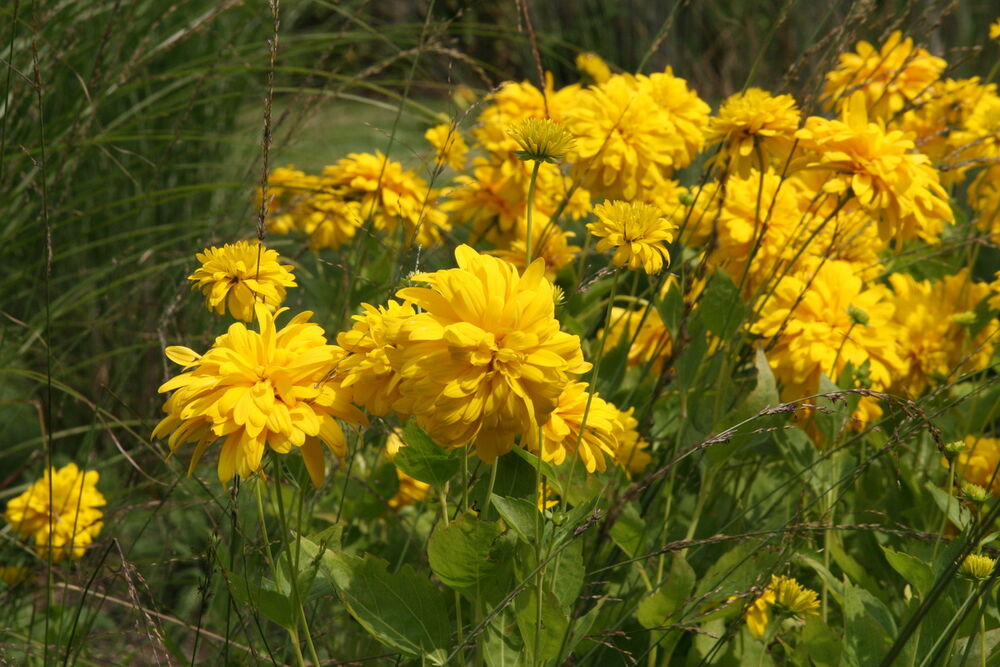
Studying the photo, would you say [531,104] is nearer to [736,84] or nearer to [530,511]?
[530,511]

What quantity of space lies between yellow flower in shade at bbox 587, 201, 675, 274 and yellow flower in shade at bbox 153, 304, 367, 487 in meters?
0.25

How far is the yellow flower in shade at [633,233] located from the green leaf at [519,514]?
0.22 meters

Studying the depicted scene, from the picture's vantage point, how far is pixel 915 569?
101 cm

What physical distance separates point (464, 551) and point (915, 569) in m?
0.45

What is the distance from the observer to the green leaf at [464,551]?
2.77 ft

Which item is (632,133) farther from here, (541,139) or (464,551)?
(464,551)

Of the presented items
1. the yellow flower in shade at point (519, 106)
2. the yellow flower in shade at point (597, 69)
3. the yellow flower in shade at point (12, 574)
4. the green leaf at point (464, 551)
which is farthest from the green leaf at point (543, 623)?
the yellow flower in shade at point (597, 69)

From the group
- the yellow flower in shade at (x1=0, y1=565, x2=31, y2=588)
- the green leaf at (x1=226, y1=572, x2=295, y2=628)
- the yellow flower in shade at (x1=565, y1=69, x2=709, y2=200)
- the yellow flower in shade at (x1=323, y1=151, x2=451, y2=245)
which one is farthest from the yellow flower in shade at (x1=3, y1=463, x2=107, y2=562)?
the yellow flower in shade at (x1=565, y1=69, x2=709, y2=200)

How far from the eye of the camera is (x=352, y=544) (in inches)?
54.8

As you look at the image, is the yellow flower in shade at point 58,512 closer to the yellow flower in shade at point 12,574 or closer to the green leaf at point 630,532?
the yellow flower in shade at point 12,574

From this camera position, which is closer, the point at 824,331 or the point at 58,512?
the point at 824,331

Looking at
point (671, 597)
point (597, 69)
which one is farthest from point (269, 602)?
point (597, 69)

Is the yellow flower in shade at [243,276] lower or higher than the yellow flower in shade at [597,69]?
lower

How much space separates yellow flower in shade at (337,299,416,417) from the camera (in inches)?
30.7
